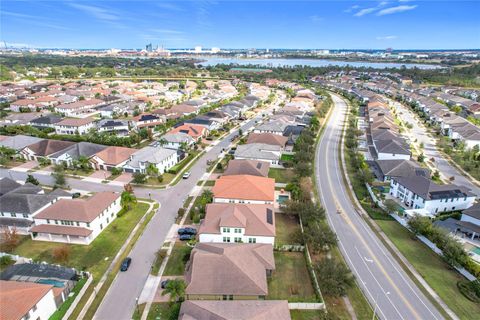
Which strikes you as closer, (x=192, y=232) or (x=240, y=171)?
(x=192, y=232)

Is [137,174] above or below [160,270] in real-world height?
above

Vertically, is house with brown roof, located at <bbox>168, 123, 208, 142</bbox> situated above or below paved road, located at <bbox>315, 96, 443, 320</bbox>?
above

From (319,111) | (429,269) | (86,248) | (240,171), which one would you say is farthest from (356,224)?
(319,111)

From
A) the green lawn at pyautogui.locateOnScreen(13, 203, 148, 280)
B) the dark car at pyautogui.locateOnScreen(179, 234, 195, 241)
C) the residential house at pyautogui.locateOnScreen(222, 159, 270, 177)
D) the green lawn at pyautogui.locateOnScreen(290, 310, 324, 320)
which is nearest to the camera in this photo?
the green lawn at pyautogui.locateOnScreen(290, 310, 324, 320)

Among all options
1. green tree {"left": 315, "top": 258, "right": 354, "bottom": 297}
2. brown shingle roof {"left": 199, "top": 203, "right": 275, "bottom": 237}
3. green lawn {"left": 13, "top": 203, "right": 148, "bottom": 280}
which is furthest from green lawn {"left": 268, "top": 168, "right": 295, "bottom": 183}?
green lawn {"left": 13, "top": 203, "right": 148, "bottom": 280}

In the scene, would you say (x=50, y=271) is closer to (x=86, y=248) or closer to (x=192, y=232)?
(x=86, y=248)

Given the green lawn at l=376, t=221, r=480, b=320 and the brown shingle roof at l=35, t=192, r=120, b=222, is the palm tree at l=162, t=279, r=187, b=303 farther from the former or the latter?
the green lawn at l=376, t=221, r=480, b=320
